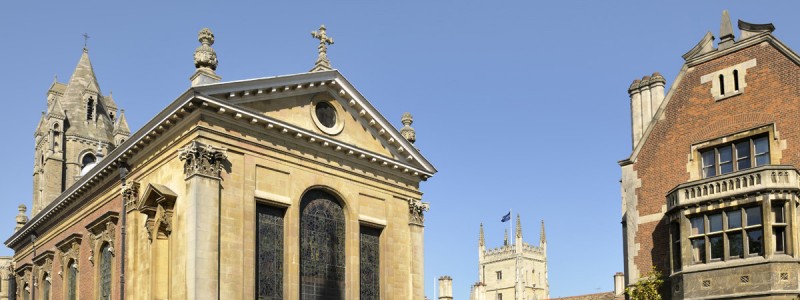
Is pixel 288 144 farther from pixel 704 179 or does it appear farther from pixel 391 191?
pixel 704 179

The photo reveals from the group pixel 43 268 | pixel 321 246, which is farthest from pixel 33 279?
pixel 321 246

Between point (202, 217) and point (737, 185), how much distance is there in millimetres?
15536

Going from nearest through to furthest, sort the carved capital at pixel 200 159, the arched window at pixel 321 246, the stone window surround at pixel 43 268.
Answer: the carved capital at pixel 200 159 < the arched window at pixel 321 246 < the stone window surround at pixel 43 268

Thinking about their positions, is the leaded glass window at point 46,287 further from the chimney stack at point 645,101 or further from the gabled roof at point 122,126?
the gabled roof at point 122,126

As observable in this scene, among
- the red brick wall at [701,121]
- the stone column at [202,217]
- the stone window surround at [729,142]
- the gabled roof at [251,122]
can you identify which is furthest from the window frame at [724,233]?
the stone column at [202,217]

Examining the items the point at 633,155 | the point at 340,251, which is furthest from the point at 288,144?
the point at 633,155

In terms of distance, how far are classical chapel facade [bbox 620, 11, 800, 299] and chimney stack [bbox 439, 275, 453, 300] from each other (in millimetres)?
50383

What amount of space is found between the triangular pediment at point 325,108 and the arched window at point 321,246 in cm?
241

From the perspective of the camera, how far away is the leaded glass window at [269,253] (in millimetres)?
27097

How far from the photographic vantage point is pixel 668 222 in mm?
26156

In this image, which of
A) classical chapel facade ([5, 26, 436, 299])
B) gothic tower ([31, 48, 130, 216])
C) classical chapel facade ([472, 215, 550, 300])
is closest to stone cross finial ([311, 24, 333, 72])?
classical chapel facade ([5, 26, 436, 299])

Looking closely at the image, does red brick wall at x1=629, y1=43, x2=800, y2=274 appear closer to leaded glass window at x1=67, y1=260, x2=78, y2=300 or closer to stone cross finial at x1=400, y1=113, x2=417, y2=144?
stone cross finial at x1=400, y1=113, x2=417, y2=144

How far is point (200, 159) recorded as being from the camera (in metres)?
25.9

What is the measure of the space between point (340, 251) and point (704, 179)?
41.6 ft
